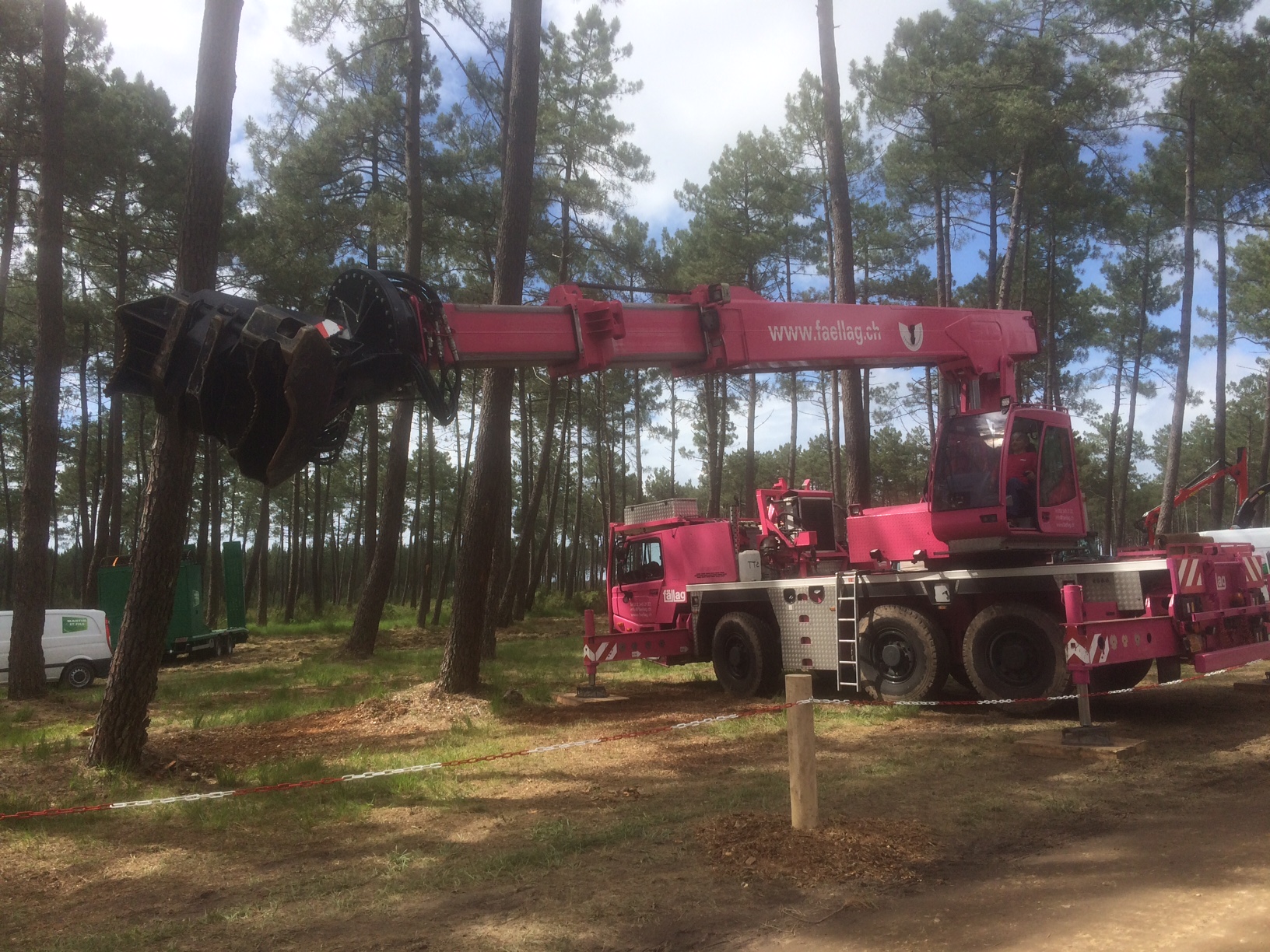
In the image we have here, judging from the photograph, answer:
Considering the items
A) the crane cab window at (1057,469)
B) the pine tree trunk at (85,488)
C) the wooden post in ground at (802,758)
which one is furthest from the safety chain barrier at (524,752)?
the pine tree trunk at (85,488)

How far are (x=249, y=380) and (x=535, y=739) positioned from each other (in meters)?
4.93

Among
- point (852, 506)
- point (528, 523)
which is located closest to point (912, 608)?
point (852, 506)

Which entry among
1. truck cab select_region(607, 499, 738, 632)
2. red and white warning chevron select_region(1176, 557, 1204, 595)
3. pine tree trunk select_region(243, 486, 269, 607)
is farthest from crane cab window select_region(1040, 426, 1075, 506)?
pine tree trunk select_region(243, 486, 269, 607)

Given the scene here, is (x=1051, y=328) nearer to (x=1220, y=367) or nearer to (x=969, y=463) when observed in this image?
(x=1220, y=367)

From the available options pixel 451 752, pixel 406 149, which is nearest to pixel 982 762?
pixel 451 752

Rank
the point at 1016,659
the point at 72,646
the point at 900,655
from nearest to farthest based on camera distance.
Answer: the point at 1016,659
the point at 900,655
the point at 72,646

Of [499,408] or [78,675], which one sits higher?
[499,408]

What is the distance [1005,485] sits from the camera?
9.30m

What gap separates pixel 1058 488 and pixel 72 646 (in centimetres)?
1570

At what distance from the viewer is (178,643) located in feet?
67.5

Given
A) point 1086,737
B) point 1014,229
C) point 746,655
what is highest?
point 1014,229

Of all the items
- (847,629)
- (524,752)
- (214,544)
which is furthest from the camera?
(214,544)

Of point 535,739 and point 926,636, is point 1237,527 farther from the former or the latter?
point 535,739

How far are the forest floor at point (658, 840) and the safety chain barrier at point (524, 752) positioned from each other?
0.14 m
